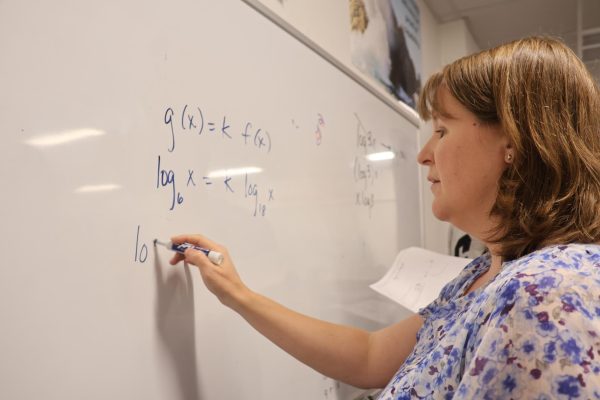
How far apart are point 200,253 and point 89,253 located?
0.46 feet

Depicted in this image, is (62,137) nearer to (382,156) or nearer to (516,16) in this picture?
(382,156)

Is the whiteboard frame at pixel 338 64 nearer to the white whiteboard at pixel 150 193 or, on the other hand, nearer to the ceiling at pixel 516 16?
the white whiteboard at pixel 150 193

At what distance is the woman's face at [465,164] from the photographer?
0.56m

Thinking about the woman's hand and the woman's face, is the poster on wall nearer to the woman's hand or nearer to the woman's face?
the woman's face

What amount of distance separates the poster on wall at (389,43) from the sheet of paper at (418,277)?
556 mm

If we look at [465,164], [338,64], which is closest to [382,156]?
[338,64]

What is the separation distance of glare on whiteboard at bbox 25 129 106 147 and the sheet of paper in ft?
2.44


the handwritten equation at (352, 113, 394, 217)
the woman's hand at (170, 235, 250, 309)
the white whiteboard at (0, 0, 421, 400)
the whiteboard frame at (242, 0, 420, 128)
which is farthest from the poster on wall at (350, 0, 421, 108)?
the woman's hand at (170, 235, 250, 309)

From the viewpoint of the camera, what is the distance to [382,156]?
1.23 meters

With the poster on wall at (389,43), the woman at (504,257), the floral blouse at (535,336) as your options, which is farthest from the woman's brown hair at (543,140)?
the poster on wall at (389,43)

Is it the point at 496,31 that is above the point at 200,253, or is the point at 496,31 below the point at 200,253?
above

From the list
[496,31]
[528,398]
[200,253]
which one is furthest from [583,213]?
[496,31]

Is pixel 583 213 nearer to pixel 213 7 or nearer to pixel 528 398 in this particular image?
pixel 528 398

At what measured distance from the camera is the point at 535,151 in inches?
20.3
